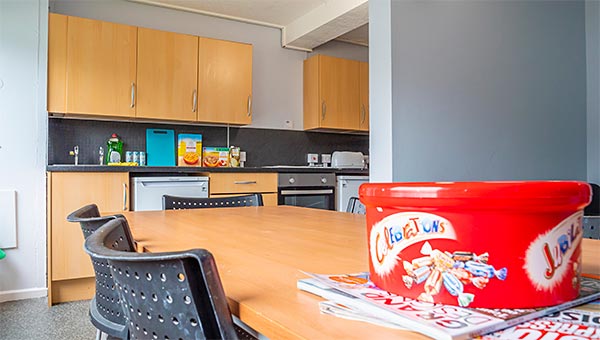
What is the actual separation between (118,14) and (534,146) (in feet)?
12.1

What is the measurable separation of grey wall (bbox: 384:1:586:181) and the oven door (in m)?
1.33

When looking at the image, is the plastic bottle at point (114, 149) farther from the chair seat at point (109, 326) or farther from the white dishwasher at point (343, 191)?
the chair seat at point (109, 326)

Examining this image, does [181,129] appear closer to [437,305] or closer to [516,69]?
[516,69]

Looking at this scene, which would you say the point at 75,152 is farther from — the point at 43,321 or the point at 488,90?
the point at 488,90

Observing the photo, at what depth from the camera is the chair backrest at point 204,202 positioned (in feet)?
6.93

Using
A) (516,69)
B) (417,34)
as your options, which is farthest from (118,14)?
(516,69)

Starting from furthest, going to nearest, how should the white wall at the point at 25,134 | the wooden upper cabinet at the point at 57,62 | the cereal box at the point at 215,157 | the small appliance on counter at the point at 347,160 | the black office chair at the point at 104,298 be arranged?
the small appliance on counter at the point at 347,160, the cereal box at the point at 215,157, the wooden upper cabinet at the point at 57,62, the white wall at the point at 25,134, the black office chair at the point at 104,298

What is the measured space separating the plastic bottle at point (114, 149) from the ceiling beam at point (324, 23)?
2.02 m

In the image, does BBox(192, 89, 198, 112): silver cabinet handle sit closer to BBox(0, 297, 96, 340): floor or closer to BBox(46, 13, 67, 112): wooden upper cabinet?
BBox(46, 13, 67, 112): wooden upper cabinet

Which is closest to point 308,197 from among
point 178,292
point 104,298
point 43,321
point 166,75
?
point 166,75

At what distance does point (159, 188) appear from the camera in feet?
11.3

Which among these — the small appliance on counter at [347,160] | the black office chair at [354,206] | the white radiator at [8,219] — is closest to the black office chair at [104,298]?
the black office chair at [354,206]

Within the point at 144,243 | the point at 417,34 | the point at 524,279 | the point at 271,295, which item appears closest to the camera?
the point at 524,279

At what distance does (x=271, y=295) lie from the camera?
0.55 metres
